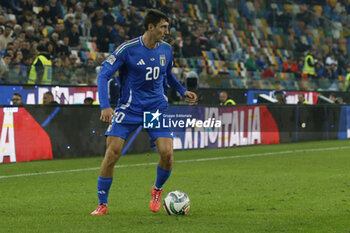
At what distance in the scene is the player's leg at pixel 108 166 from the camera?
7.41 metres

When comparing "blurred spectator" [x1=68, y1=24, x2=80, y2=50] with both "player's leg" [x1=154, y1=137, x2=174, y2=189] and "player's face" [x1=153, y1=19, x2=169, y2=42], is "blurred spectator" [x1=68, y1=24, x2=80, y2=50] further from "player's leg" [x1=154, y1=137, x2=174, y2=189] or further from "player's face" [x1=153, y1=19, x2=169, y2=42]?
"player's face" [x1=153, y1=19, x2=169, y2=42]

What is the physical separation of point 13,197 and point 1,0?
43.4 feet

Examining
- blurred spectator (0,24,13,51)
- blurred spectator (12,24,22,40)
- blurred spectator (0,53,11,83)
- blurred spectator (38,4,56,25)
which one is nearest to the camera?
blurred spectator (0,53,11,83)

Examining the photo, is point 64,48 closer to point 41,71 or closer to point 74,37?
point 74,37

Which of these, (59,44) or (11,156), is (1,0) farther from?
(11,156)

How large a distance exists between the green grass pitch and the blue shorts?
85cm

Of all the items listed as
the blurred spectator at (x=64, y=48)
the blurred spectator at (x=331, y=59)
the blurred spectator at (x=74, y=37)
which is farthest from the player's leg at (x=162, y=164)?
the blurred spectator at (x=331, y=59)

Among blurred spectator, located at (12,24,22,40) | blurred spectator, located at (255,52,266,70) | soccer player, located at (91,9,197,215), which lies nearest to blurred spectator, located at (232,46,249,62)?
blurred spectator, located at (255,52,266,70)

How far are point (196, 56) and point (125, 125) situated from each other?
19004 millimetres

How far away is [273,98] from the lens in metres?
24.5

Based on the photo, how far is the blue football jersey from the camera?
7.49 m

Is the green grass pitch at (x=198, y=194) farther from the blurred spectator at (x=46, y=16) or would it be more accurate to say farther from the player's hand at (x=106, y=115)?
the blurred spectator at (x=46, y=16)

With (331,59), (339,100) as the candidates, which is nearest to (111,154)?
(339,100)

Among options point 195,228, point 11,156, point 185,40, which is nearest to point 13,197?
point 195,228
